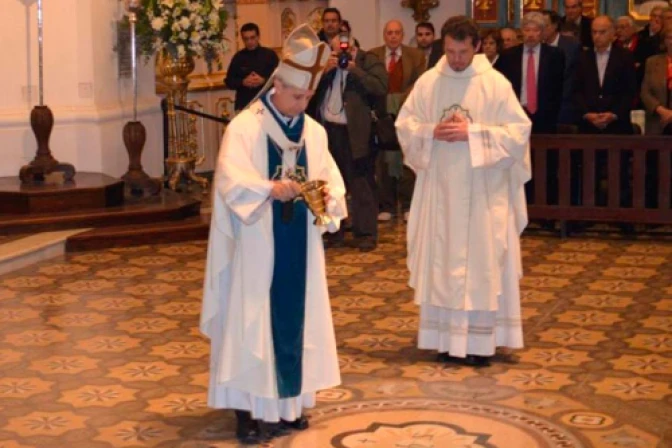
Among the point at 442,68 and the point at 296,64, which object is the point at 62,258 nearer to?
the point at 442,68

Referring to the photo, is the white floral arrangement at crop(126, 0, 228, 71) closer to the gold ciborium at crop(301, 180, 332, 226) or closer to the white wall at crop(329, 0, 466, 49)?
the white wall at crop(329, 0, 466, 49)

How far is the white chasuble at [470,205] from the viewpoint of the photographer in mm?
7098

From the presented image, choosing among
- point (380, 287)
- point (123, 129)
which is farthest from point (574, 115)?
point (123, 129)

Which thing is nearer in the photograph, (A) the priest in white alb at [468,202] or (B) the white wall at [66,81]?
(A) the priest in white alb at [468,202]

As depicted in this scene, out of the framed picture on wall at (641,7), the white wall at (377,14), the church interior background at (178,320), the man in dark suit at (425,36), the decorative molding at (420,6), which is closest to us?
the church interior background at (178,320)

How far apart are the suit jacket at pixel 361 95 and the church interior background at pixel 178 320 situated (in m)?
0.87

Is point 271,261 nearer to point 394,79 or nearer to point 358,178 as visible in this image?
point 358,178

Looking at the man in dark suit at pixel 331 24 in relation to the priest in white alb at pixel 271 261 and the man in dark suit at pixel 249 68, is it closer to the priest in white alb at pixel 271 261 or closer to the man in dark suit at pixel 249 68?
the man in dark suit at pixel 249 68

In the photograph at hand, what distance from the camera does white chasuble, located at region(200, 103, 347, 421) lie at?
18.9ft

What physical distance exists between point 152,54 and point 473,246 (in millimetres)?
6324

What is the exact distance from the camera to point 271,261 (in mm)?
5875

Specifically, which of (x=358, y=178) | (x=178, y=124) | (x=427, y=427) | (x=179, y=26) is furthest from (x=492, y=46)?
(x=427, y=427)

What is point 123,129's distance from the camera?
12227 mm

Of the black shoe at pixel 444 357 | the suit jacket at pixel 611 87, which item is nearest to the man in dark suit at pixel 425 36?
the suit jacket at pixel 611 87
